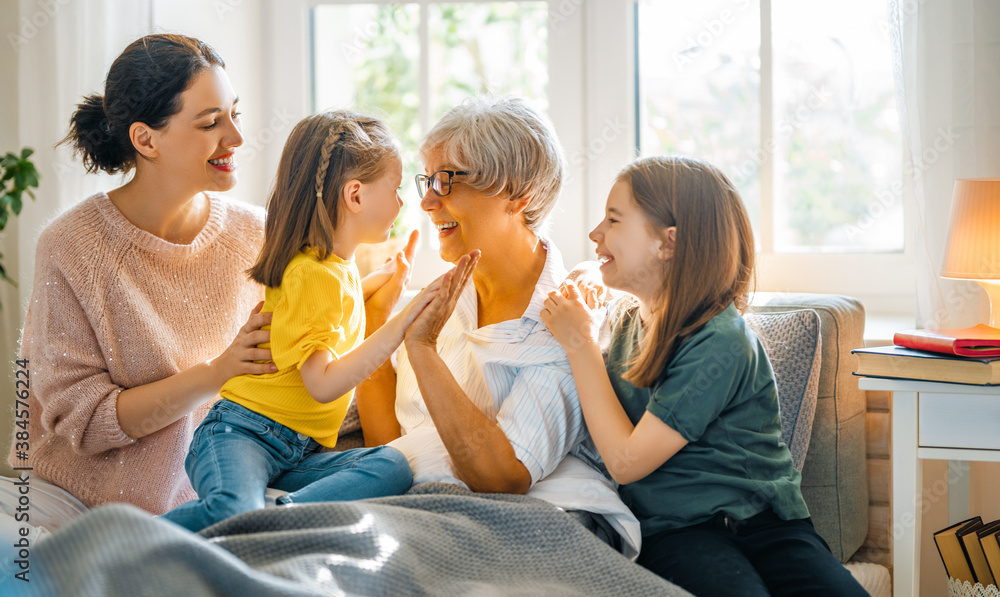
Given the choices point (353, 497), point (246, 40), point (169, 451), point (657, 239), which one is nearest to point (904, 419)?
point (657, 239)

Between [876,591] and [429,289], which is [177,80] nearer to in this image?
[429,289]

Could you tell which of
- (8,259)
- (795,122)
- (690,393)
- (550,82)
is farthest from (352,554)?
(795,122)

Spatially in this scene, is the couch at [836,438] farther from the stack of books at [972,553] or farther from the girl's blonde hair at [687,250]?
the girl's blonde hair at [687,250]

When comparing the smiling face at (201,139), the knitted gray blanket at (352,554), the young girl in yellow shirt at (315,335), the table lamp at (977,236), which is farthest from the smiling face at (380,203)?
the table lamp at (977,236)

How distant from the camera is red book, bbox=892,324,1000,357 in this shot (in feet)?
4.66

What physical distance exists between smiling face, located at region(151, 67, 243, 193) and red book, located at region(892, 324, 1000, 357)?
1.41 metres

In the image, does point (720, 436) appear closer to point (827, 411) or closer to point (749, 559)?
point (749, 559)

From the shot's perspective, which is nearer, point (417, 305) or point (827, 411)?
point (417, 305)

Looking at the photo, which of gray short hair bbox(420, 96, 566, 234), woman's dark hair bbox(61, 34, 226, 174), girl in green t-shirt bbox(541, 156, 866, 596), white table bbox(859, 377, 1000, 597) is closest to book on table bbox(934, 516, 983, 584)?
white table bbox(859, 377, 1000, 597)

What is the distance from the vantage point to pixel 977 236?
1.57 m

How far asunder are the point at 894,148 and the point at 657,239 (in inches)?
51.3

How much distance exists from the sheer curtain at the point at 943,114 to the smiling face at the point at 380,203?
1.20m

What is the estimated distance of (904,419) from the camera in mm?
1476

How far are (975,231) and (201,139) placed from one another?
5.20 ft
